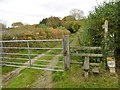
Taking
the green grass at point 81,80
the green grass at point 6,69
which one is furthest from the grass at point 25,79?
the green grass at point 6,69

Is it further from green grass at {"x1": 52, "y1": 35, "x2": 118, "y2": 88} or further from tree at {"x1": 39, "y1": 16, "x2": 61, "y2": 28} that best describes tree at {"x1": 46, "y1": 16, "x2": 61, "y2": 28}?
green grass at {"x1": 52, "y1": 35, "x2": 118, "y2": 88}

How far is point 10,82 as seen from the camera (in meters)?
8.34

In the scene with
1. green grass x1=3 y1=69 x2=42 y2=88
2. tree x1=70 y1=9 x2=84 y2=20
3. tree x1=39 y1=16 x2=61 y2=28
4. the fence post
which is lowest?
green grass x1=3 y1=69 x2=42 y2=88

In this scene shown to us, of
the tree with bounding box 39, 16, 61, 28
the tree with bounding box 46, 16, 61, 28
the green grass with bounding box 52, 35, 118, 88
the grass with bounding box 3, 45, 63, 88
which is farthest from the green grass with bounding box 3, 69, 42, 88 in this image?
the tree with bounding box 46, 16, 61, 28

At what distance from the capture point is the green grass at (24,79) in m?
7.73

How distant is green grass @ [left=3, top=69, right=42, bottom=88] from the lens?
7.73 meters

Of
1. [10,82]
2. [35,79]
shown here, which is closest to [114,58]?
[35,79]

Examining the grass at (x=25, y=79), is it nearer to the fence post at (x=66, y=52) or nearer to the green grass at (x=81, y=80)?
the green grass at (x=81, y=80)

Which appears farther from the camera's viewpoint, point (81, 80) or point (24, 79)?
point (24, 79)

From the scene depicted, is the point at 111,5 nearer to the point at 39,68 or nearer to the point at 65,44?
the point at 65,44

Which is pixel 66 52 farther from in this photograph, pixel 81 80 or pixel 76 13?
pixel 76 13

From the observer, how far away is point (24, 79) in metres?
8.30

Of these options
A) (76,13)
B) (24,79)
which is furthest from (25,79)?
(76,13)

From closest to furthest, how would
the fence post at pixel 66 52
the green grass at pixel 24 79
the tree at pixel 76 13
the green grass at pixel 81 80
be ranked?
the green grass at pixel 81 80, the green grass at pixel 24 79, the fence post at pixel 66 52, the tree at pixel 76 13
